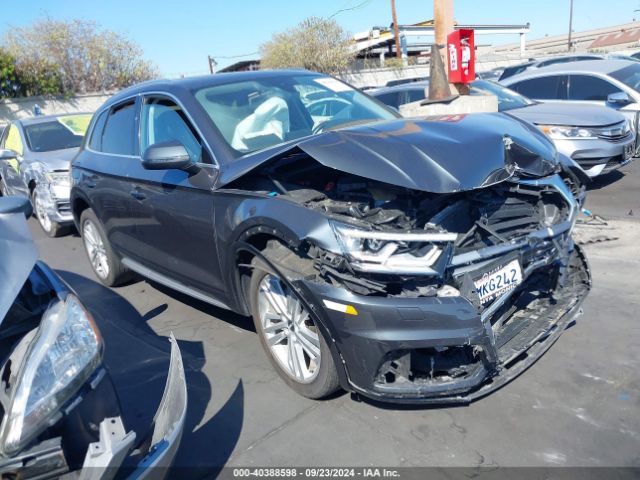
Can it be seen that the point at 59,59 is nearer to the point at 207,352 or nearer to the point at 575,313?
the point at 207,352

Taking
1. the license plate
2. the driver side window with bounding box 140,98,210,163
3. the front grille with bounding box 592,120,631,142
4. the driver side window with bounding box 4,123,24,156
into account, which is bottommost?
the front grille with bounding box 592,120,631,142

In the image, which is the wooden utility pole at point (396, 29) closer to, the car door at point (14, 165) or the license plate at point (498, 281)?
the car door at point (14, 165)

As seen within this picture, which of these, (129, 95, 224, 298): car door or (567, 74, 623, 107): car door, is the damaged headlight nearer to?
(129, 95, 224, 298): car door

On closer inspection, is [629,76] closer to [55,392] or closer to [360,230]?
[360,230]

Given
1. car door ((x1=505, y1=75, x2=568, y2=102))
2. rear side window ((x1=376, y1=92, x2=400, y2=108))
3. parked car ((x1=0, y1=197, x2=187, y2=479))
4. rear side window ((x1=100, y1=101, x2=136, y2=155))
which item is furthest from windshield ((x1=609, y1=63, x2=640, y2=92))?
parked car ((x1=0, y1=197, x2=187, y2=479))

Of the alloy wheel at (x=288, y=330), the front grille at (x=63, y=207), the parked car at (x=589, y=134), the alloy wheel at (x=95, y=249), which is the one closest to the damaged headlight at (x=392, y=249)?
the alloy wheel at (x=288, y=330)

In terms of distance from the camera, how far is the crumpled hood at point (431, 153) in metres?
2.85

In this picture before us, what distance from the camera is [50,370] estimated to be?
2047 millimetres

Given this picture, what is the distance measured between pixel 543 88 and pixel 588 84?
726 mm

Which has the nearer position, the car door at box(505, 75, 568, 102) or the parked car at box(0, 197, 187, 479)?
the parked car at box(0, 197, 187, 479)

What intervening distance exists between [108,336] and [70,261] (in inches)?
110

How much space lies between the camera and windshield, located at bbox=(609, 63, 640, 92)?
31.9 feet

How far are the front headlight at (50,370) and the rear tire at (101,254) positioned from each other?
3.27 meters

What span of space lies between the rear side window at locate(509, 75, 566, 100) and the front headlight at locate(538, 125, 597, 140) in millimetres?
2184
